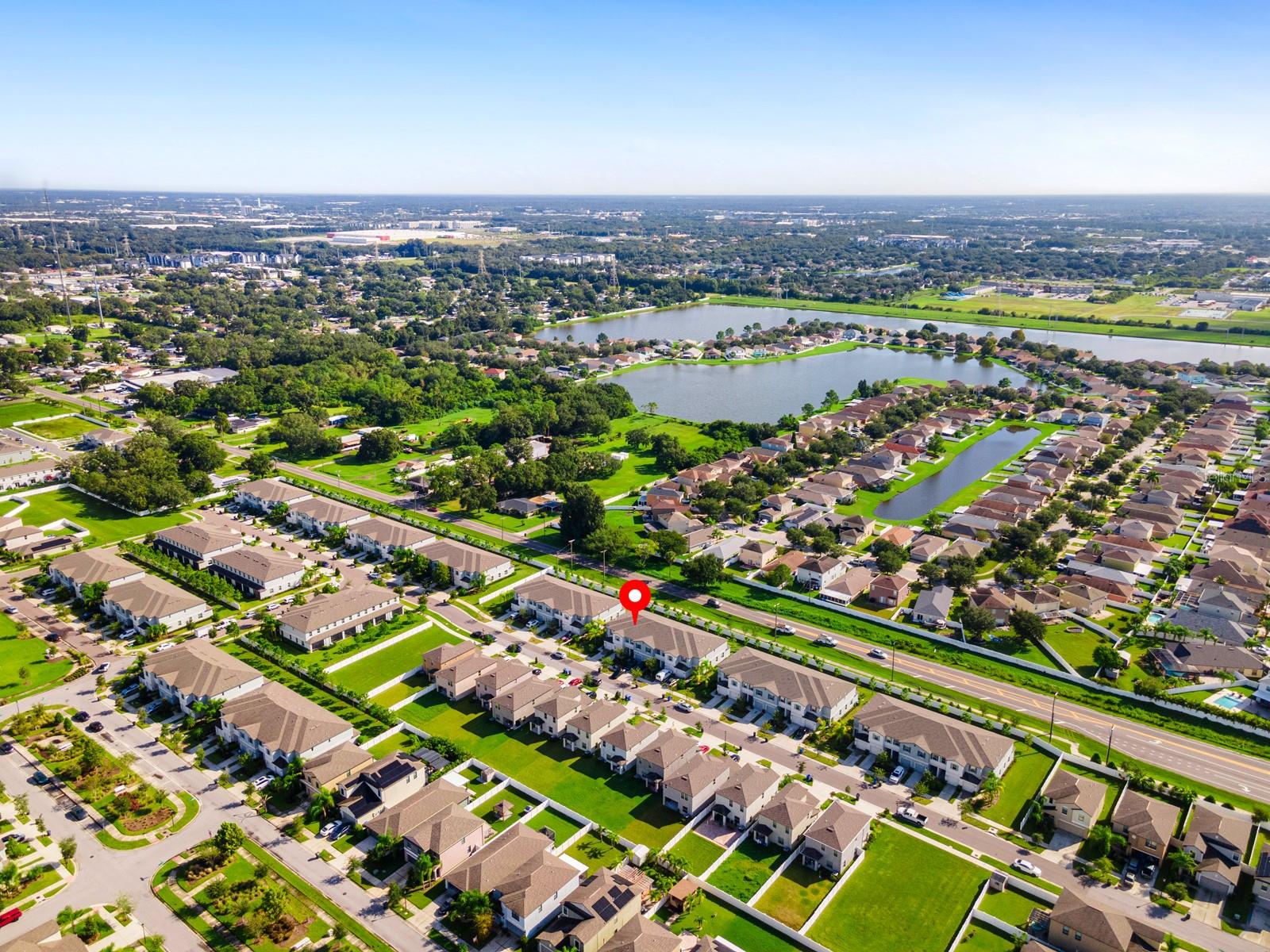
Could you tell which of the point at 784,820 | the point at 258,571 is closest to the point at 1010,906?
the point at 784,820

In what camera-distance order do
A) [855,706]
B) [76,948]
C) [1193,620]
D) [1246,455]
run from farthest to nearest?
[1246,455]
[1193,620]
[855,706]
[76,948]

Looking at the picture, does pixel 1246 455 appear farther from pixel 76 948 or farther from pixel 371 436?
pixel 76 948

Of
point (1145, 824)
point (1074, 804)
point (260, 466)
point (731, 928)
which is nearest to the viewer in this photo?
point (731, 928)

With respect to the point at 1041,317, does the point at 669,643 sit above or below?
below

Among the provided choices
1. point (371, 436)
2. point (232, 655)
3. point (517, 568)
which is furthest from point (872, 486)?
point (232, 655)

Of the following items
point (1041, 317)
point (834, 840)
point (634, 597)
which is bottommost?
point (834, 840)

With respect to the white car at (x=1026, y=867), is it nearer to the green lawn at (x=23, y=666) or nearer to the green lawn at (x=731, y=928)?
the green lawn at (x=731, y=928)

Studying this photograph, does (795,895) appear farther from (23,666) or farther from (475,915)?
(23,666)
